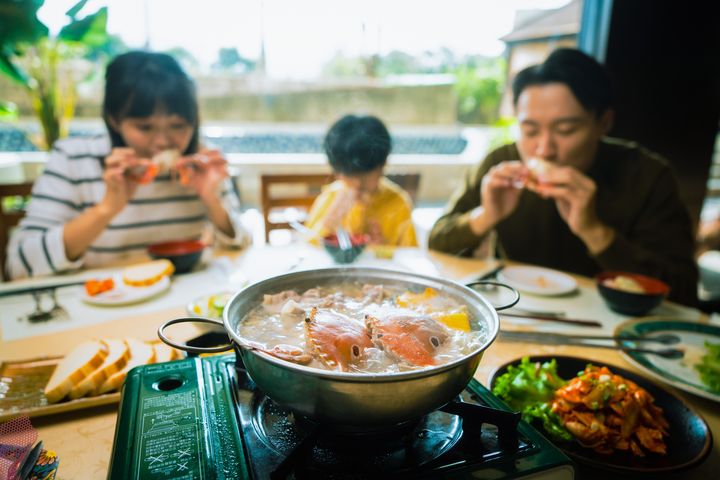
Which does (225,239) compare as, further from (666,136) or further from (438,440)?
(666,136)

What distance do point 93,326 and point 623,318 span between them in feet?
7.08

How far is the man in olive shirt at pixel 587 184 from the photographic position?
228 centimetres

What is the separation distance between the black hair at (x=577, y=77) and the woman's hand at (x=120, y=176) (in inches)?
91.4

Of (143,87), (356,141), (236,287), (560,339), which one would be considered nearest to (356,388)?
(560,339)

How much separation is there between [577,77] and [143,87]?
247cm

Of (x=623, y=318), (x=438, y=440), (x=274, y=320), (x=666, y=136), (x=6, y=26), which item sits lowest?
(x=623, y=318)

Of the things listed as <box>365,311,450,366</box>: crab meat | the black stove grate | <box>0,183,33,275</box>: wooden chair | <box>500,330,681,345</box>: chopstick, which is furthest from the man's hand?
<box>0,183,33,275</box>: wooden chair

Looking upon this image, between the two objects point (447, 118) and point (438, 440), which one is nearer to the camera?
point (438, 440)

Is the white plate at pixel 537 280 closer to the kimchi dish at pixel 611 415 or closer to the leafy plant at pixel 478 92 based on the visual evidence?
the kimchi dish at pixel 611 415

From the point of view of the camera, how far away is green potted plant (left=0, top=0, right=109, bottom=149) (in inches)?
89.4

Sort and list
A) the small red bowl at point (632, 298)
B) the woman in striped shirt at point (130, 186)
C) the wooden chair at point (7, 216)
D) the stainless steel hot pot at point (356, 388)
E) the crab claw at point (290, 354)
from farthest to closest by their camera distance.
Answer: the wooden chair at point (7, 216)
the woman in striped shirt at point (130, 186)
the small red bowl at point (632, 298)
the crab claw at point (290, 354)
the stainless steel hot pot at point (356, 388)

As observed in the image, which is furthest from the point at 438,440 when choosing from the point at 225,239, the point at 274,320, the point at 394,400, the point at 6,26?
the point at 6,26

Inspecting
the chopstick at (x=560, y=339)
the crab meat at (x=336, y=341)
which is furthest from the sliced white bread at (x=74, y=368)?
the chopstick at (x=560, y=339)

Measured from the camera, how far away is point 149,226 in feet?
9.21
